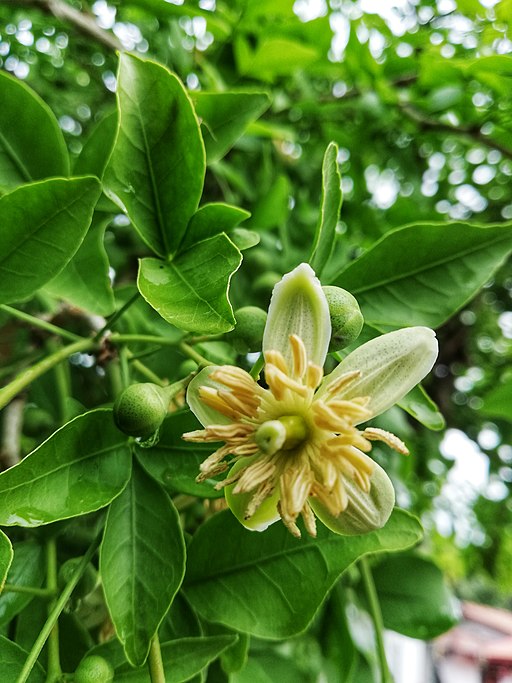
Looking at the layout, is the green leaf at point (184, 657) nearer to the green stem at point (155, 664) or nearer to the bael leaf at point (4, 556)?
the green stem at point (155, 664)

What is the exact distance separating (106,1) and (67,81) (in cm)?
24

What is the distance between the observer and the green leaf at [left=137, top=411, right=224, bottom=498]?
0.51 m

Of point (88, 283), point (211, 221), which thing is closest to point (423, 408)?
point (211, 221)

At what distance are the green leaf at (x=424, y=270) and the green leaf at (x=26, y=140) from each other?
0.87 feet

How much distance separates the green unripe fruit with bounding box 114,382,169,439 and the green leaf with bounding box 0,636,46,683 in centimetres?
17

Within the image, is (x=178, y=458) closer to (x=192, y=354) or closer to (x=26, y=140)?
(x=192, y=354)

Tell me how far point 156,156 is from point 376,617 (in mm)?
535

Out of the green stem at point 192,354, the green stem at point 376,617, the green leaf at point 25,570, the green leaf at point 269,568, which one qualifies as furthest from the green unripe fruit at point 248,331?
the green stem at point 376,617

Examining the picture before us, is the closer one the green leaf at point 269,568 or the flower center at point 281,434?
the flower center at point 281,434

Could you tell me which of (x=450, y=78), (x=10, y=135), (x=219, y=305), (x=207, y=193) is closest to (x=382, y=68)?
(x=450, y=78)

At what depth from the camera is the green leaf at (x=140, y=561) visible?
1.47 feet

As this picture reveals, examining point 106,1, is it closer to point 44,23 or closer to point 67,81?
point 44,23

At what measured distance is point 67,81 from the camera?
4.19ft

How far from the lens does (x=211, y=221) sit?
0.52 metres
